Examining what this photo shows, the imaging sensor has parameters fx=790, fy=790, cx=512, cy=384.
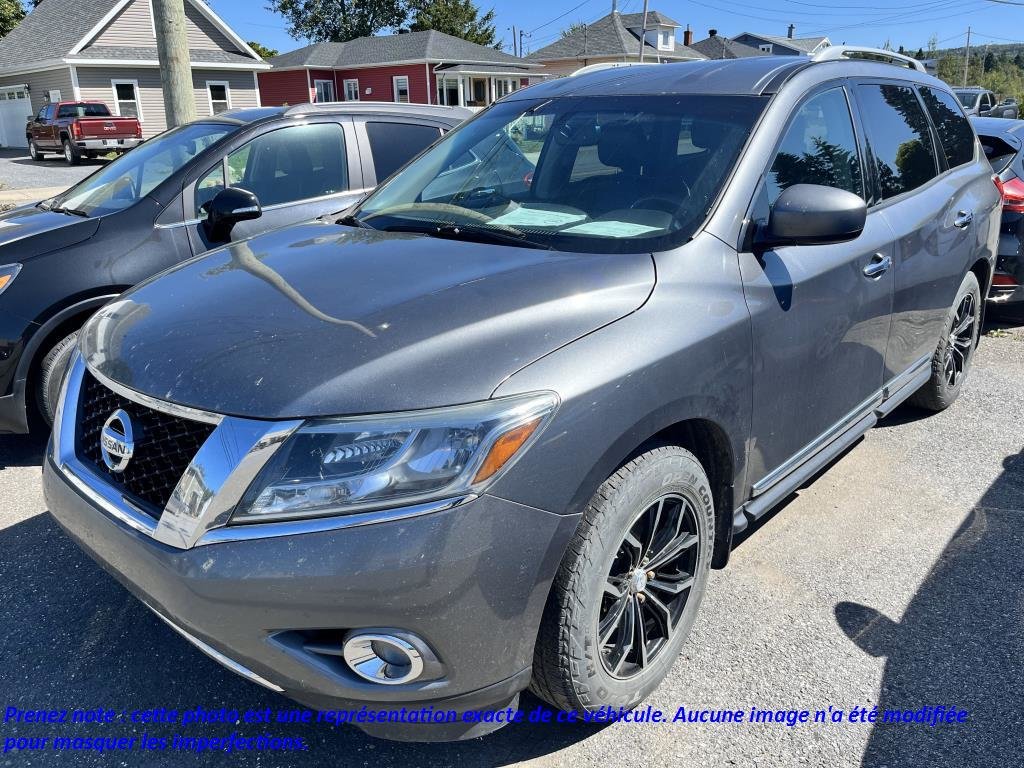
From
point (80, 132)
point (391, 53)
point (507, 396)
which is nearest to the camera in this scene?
point (507, 396)

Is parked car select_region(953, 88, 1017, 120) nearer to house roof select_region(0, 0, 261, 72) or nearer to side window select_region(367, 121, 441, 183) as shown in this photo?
side window select_region(367, 121, 441, 183)

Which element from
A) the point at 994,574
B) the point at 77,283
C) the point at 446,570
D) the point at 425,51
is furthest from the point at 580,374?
the point at 425,51

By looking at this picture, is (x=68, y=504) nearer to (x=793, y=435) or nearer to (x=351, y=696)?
(x=351, y=696)

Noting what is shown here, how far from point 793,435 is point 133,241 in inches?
142

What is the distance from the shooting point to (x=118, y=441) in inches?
83.5

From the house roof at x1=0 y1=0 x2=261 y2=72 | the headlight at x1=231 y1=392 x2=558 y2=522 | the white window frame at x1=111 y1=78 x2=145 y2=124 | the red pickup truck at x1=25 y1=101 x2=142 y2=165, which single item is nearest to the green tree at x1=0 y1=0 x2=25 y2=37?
the house roof at x1=0 y1=0 x2=261 y2=72

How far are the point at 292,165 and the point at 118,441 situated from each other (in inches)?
133

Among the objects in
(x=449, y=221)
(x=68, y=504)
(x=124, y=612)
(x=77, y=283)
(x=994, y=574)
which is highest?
(x=449, y=221)

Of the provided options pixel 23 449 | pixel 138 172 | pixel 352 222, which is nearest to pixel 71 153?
pixel 138 172

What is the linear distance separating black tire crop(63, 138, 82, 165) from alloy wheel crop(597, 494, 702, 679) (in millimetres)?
27442

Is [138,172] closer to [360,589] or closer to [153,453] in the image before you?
[153,453]

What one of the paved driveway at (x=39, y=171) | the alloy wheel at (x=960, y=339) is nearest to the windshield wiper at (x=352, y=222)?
the alloy wheel at (x=960, y=339)

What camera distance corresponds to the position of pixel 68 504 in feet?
7.43

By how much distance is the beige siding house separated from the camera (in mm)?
29500
